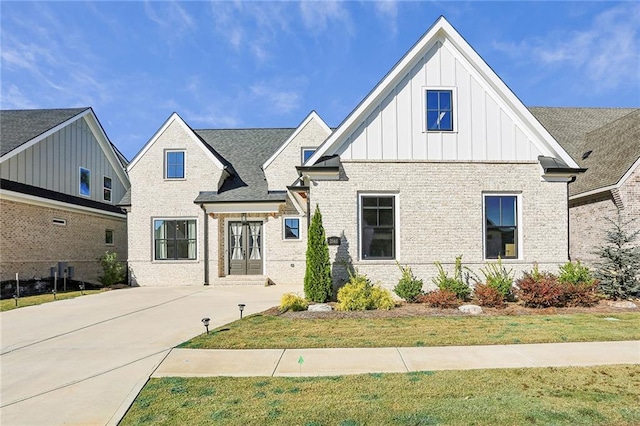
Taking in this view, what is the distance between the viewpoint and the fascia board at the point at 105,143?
20172mm

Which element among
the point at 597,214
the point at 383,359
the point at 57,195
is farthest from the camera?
the point at 57,195

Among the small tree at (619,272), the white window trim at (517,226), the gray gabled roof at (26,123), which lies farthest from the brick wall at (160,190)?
the small tree at (619,272)

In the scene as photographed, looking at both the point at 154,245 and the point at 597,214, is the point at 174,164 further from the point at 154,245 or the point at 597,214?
the point at 597,214

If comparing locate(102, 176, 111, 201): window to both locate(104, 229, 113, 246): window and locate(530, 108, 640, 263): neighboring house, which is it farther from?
locate(530, 108, 640, 263): neighboring house

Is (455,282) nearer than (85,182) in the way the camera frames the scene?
Yes

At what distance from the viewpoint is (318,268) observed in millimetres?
10656

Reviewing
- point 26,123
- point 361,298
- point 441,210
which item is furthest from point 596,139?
point 26,123

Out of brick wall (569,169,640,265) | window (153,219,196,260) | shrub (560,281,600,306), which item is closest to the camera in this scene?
shrub (560,281,600,306)

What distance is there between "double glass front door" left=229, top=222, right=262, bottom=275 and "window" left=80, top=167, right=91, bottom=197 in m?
8.19

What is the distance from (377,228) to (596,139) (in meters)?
13.1

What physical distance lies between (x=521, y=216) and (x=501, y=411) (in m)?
8.93

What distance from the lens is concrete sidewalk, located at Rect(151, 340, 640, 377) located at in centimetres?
559

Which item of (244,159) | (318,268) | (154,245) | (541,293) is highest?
(244,159)

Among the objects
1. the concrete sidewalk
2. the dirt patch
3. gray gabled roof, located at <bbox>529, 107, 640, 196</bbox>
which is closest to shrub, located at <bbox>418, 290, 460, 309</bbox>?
the dirt patch
